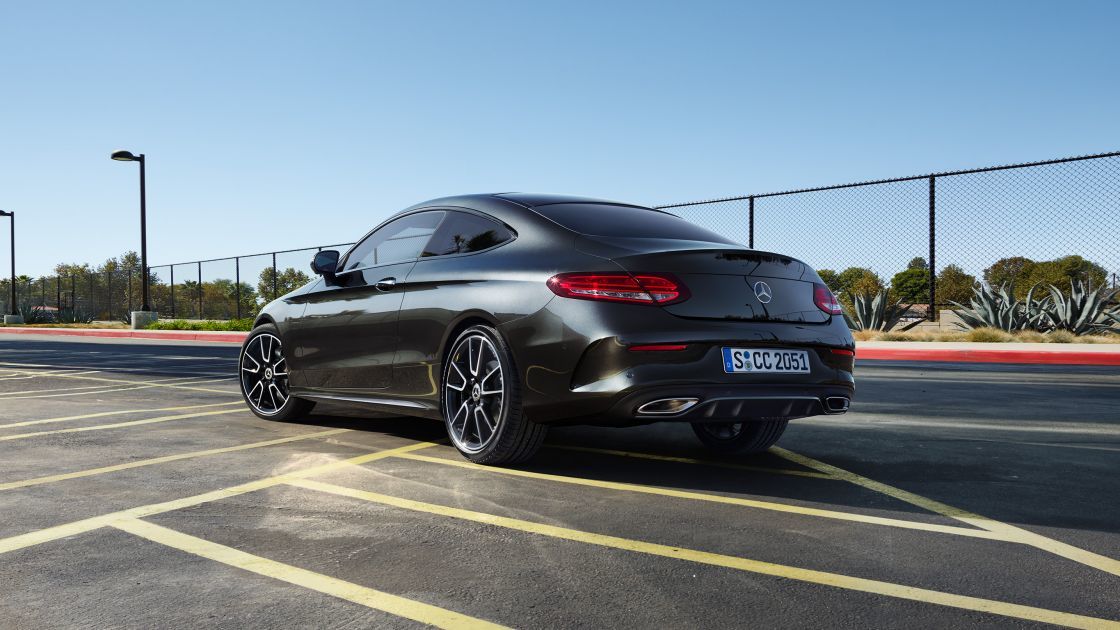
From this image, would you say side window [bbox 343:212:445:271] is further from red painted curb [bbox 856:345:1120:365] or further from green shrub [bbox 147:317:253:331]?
green shrub [bbox 147:317:253:331]

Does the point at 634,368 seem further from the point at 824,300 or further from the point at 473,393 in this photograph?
the point at 824,300

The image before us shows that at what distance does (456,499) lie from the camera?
4.22m

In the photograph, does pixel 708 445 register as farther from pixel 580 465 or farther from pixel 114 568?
pixel 114 568

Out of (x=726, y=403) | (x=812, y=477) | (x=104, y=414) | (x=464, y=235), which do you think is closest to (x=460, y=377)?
(x=464, y=235)

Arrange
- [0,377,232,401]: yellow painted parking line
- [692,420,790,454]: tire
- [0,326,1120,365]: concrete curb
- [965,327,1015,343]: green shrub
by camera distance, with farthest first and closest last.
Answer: [965,327,1015,343]: green shrub → [0,326,1120,365]: concrete curb → [0,377,232,401]: yellow painted parking line → [692,420,790,454]: tire

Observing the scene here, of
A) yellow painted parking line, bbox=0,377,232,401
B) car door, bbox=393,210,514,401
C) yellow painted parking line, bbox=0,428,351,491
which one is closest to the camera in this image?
yellow painted parking line, bbox=0,428,351,491

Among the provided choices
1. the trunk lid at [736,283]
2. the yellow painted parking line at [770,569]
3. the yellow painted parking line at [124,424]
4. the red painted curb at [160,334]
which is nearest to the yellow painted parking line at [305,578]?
the yellow painted parking line at [770,569]

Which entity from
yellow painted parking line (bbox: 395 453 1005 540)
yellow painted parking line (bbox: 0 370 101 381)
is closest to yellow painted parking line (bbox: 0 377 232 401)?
yellow painted parking line (bbox: 0 370 101 381)

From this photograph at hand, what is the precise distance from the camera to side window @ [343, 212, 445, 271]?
5.77m

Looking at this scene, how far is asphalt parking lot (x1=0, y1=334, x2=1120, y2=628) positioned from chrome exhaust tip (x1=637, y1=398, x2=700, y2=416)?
398 mm

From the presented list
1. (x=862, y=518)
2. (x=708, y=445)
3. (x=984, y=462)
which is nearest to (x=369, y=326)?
(x=708, y=445)

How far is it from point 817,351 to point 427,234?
8.13 ft

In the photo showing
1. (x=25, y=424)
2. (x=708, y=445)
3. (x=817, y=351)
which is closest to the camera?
(x=817, y=351)

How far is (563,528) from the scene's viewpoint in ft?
12.1
